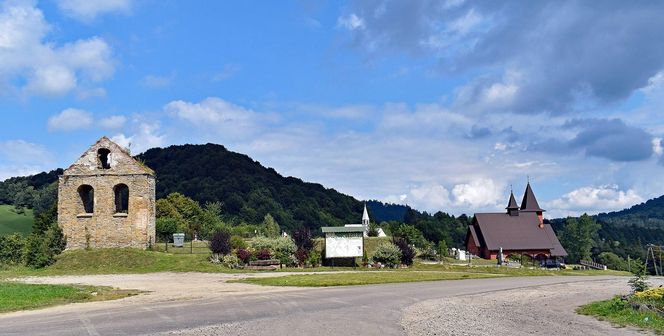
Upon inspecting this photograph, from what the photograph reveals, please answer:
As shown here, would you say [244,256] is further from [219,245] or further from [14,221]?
[14,221]

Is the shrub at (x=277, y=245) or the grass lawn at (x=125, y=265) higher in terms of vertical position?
the shrub at (x=277, y=245)

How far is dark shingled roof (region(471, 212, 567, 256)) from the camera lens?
70.2m

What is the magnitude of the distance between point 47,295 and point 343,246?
22655mm

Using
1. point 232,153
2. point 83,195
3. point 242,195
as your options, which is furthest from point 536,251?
→ point 232,153

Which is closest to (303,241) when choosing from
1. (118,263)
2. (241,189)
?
(118,263)

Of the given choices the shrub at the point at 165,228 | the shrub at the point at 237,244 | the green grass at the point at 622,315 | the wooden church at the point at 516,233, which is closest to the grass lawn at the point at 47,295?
the green grass at the point at 622,315

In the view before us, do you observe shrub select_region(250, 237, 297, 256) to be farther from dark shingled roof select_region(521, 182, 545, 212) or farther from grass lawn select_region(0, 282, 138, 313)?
dark shingled roof select_region(521, 182, 545, 212)

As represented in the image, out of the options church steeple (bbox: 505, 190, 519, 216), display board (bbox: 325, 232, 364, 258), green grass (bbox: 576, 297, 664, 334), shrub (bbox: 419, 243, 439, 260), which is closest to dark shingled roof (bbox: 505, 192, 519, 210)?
church steeple (bbox: 505, 190, 519, 216)

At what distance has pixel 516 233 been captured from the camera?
71.8 meters

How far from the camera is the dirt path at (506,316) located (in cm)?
1324

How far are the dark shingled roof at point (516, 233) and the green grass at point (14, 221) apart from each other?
69.3m

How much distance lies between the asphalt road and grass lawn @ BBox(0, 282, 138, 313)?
1.44 metres

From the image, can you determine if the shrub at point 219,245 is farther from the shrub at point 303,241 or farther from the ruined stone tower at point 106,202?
the ruined stone tower at point 106,202

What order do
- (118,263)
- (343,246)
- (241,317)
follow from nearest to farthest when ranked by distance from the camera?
(241,317), (118,263), (343,246)
